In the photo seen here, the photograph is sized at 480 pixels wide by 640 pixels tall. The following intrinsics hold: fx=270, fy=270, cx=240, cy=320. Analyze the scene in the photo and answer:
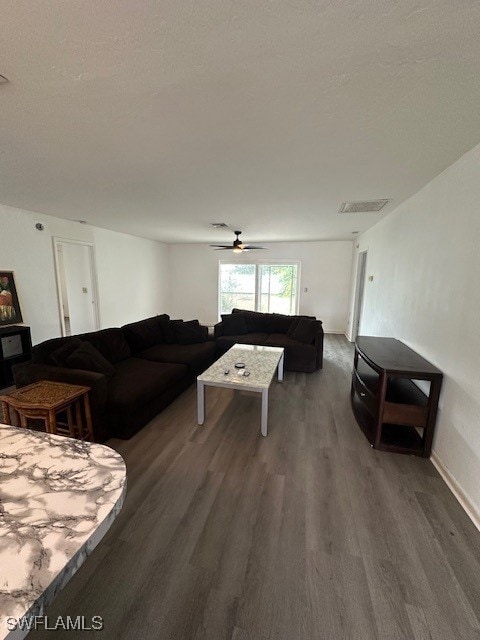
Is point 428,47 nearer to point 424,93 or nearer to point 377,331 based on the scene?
point 424,93

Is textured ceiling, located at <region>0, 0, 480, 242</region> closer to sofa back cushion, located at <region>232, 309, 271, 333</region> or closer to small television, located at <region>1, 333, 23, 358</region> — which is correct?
small television, located at <region>1, 333, 23, 358</region>

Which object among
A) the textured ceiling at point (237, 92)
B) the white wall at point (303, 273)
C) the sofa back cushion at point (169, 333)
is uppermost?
the textured ceiling at point (237, 92)

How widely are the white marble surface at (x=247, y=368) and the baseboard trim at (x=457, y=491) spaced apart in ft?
4.77

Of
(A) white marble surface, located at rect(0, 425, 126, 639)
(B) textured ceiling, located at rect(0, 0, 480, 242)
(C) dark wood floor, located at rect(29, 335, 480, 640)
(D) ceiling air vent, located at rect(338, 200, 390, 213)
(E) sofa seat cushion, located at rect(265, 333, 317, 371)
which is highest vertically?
(B) textured ceiling, located at rect(0, 0, 480, 242)

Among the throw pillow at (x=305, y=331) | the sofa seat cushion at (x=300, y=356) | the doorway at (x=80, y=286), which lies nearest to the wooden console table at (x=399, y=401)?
the sofa seat cushion at (x=300, y=356)

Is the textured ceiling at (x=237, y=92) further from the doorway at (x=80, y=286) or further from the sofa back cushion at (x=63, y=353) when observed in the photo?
the doorway at (x=80, y=286)

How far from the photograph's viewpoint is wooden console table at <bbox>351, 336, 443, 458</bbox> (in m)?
2.19

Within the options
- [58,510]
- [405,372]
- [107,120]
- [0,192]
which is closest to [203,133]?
[107,120]

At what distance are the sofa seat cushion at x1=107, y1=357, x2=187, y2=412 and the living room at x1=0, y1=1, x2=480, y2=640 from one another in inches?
13.0

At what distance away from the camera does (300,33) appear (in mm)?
1077

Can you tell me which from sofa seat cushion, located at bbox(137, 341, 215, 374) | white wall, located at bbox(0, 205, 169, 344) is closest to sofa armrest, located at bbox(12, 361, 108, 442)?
sofa seat cushion, located at bbox(137, 341, 215, 374)

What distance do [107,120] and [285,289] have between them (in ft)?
19.8

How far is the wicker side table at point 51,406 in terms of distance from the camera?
1919 mm

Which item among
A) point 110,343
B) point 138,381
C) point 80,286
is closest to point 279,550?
point 138,381
